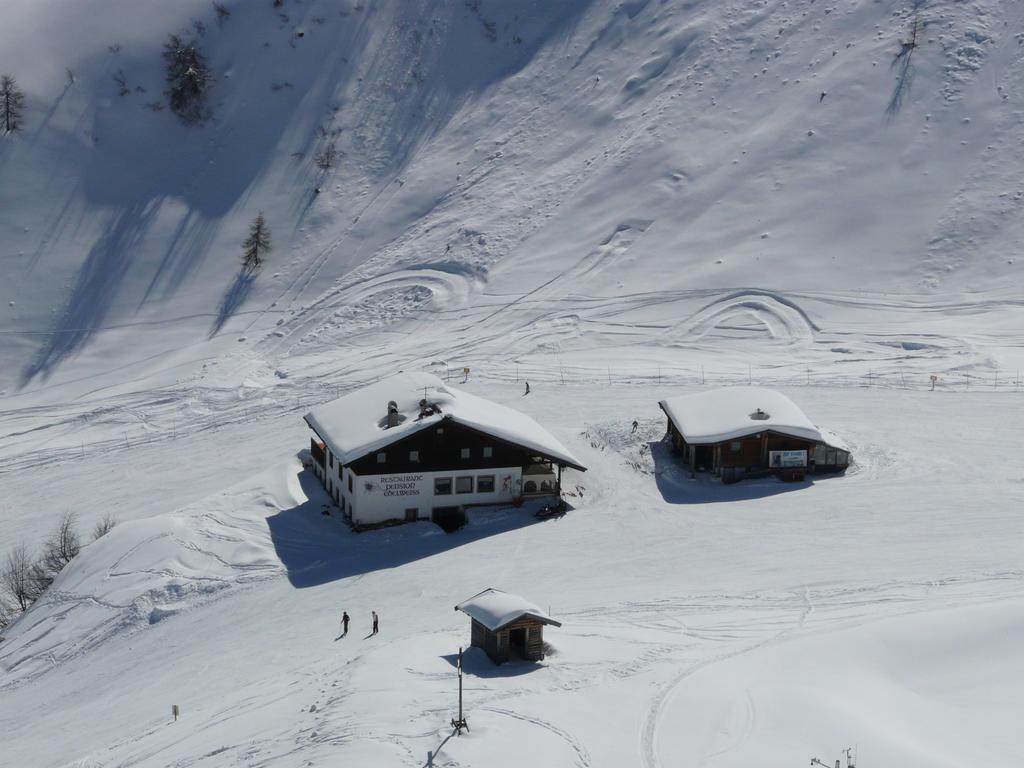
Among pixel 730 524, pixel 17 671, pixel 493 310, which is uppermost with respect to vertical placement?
pixel 493 310

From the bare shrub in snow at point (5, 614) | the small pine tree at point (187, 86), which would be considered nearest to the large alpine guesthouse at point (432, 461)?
the bare shrub in snow at point (5, 614)

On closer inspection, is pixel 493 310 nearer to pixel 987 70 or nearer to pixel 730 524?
pixel 730 524

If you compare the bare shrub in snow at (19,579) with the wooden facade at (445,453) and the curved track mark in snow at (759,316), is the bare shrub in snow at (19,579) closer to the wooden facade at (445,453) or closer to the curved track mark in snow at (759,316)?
the wooden facade at (445,453)

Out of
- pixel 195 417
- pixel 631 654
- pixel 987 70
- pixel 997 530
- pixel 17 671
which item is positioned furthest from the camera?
pixel 987 70

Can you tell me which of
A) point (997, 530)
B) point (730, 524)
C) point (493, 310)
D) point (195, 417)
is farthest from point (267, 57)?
point (997, 530)

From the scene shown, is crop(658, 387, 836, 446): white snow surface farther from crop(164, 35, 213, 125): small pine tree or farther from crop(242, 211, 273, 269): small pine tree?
crop(164, 35, 213, 125): small pine tree
